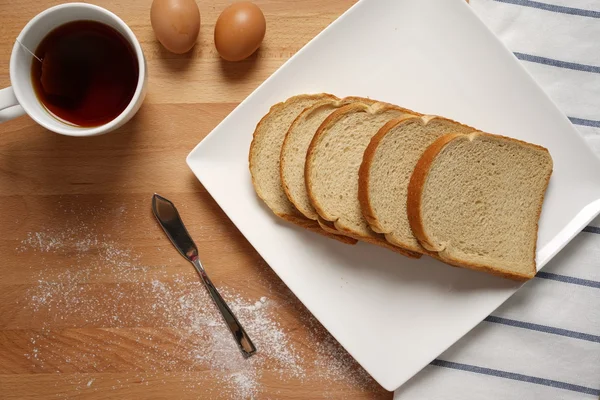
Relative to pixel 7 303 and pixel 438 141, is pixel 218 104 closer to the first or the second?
pixel 438 141

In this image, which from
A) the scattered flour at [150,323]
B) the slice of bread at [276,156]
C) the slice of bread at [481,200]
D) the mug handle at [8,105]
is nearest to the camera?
the mug handle at [8,105]

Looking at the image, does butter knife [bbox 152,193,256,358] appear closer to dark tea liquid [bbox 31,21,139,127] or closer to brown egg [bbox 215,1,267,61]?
dark tea liquid [bbox 31,21,139,127]

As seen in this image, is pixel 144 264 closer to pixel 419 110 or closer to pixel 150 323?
pixel 150 323

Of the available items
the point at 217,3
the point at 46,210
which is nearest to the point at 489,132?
the point at 217,3

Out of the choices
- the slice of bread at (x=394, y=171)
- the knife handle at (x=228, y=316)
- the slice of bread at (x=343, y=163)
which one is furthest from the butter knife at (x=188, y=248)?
the slice of bread at (x=394, y=171)

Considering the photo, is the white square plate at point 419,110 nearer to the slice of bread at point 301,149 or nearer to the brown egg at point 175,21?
the slice of bread at point 301,149

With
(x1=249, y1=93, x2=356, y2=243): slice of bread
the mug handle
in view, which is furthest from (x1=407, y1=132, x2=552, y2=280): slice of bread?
the mug handle

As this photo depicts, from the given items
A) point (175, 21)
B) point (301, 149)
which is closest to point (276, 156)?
point (301, 149)
